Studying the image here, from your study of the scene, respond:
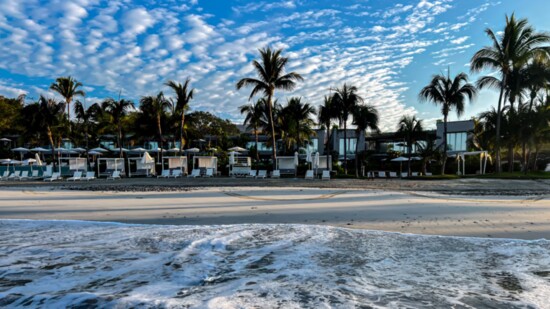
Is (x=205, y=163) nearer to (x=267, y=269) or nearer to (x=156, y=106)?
(x=156, y=106)

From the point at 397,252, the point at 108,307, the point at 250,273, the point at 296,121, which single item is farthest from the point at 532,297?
the point at 296,121

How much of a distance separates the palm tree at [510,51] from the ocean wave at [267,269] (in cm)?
2166

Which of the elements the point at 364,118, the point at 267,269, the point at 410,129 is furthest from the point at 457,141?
the point at 267,269

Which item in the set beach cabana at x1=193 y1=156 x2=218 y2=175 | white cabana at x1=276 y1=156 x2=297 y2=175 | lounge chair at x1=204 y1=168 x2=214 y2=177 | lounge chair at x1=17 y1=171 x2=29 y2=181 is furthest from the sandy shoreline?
lounge chair at x1=17 y1=171 x2=29 y2=181

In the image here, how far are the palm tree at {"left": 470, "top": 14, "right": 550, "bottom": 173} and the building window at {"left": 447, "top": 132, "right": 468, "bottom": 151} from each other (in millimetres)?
20563

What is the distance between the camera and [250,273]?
391 cm

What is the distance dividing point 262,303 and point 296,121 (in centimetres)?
3121

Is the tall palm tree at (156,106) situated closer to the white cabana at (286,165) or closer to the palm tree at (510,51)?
the white cabana at (286,165)

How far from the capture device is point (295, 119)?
111 ft

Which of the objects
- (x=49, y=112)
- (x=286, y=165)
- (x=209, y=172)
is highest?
(x=49, y=112)

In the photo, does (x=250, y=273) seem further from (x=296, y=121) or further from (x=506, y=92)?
(x=296, y=121)

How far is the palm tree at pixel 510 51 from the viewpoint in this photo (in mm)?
21938

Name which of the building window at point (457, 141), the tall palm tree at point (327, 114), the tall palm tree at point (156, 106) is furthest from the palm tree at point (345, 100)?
the building window at point (457, 141)

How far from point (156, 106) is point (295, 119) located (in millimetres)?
13632
